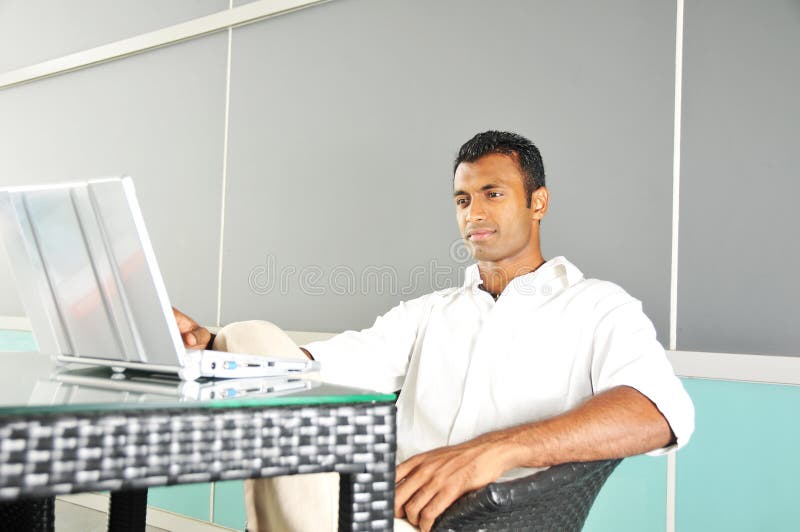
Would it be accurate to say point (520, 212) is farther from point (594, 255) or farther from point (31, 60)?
point (31, 60)

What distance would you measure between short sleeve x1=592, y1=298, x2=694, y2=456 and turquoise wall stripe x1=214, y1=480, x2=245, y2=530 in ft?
6.47

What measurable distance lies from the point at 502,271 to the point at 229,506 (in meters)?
1.82

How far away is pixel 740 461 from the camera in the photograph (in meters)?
1.95

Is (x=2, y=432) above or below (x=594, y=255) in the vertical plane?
below

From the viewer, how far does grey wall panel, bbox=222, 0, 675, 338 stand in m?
2.19

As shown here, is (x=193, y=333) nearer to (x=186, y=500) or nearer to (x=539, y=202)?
(x=539, y=202)

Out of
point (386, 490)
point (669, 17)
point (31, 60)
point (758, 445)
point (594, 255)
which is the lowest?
point (758, 445)

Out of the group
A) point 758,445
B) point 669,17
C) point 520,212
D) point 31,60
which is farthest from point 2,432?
point 31,60

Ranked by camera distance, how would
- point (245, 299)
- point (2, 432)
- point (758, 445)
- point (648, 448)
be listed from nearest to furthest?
point (2, 432)
point (648, 448)
point (758, 445)
point (245, 299)

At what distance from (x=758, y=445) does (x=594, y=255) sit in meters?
0.70

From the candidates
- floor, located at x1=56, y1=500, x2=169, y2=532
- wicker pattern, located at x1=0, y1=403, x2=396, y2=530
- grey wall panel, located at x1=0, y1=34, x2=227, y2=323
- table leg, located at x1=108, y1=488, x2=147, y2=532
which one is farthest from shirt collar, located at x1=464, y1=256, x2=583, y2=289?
floor, located at x1=56, y1=500, x2=169, y2=532

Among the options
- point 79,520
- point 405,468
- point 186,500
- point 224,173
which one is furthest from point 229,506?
point 405,468

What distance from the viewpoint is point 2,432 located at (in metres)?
0.62

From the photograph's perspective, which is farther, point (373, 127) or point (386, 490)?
point (373, 127)
